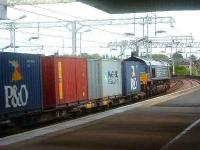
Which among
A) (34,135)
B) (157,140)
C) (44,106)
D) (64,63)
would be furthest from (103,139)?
(64,63)

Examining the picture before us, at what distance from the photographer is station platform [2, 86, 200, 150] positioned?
44.2 feet

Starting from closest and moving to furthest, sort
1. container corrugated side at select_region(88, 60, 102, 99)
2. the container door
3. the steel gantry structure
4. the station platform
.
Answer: the station platform
the container door
container corrugated side at select_region(88, 60, 102, 99)
the steel gantry structure

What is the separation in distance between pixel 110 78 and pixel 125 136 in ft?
50.7

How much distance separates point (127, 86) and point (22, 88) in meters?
17.4

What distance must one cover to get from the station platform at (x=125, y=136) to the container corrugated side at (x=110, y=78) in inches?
303

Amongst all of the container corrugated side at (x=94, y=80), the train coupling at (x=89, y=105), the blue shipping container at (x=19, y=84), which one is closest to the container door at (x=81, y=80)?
the train coupling at (x=89, y=105)

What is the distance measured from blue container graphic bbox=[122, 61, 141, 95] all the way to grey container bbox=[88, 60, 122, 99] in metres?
1.31

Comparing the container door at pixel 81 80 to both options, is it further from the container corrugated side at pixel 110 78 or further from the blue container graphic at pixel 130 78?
the blue container graphic at pixel 130 78

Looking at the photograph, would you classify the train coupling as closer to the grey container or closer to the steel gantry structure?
the grey container

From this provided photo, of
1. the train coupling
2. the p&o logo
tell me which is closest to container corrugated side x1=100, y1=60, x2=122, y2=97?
the train coupling

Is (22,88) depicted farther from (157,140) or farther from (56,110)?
(157,140)

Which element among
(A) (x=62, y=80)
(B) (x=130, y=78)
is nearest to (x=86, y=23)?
(B) (x=130, y=78)

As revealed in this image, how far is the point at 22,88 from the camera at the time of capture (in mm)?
18812

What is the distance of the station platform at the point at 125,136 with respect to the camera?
44.2 ft
